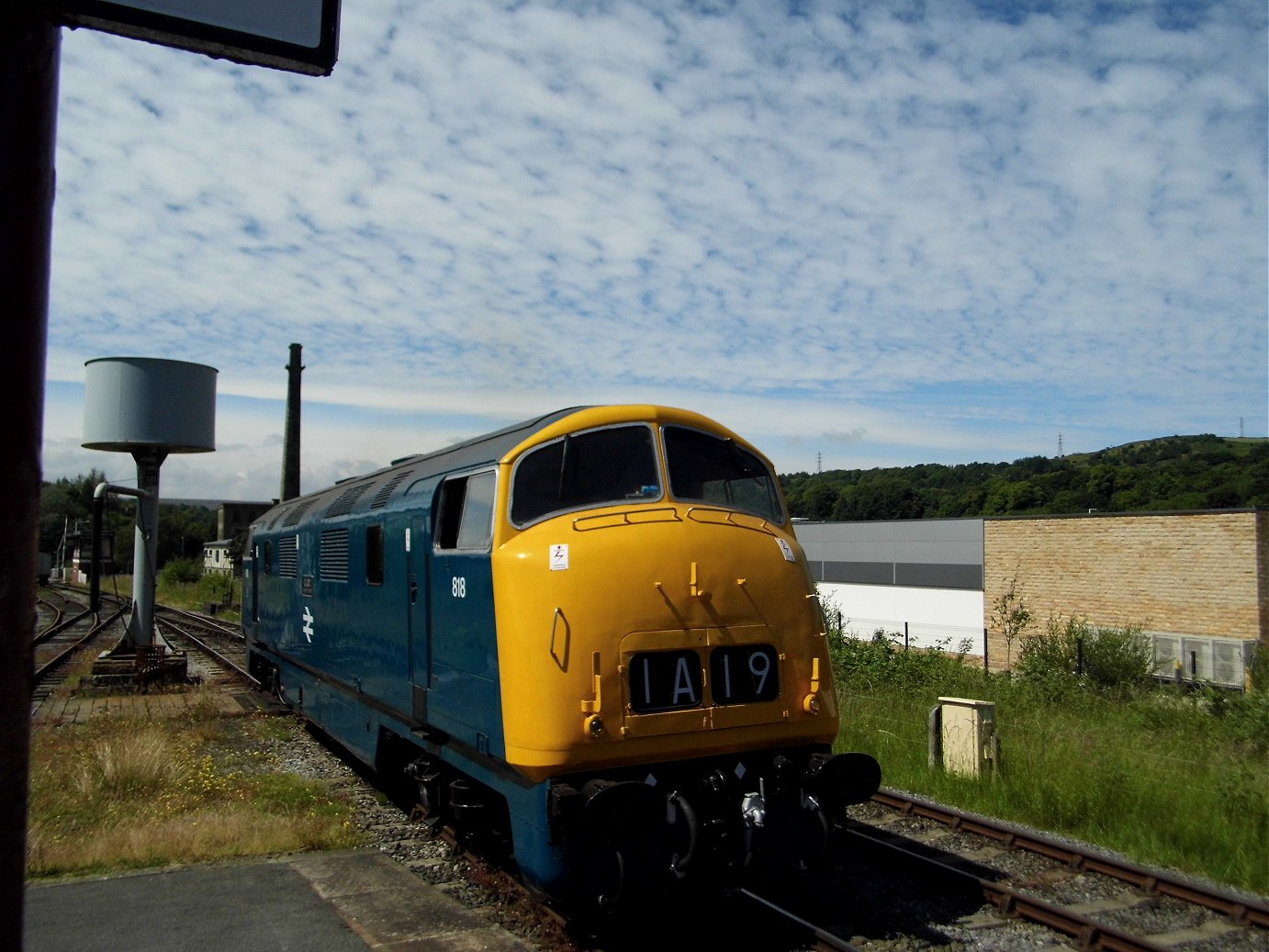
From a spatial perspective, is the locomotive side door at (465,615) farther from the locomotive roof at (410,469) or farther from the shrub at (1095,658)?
the shrub at (1095,658)

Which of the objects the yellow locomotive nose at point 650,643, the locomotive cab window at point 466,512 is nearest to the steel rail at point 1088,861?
the yellow locomotive nose at point 650,643

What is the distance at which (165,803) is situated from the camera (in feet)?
29.9

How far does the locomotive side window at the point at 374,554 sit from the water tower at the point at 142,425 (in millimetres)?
13191

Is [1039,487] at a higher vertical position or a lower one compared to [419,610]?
higher

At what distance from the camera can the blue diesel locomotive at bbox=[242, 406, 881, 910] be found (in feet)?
17.8

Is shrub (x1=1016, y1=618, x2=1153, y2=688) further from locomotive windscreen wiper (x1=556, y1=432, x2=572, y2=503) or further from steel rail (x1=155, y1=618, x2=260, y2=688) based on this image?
locomotive windscreen wiper (x1=556, y1=432, x2=572, y2=503)

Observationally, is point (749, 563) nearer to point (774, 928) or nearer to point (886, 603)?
point (774, 928)

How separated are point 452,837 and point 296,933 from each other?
218 centimetres

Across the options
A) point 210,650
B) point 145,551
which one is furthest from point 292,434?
point 145,551

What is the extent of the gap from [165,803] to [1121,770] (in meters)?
9.24

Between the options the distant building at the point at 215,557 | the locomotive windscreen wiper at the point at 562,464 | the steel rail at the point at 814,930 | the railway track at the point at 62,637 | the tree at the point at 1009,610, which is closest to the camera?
the steel rail at the point at 814,930

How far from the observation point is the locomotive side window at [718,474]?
6.45 metres

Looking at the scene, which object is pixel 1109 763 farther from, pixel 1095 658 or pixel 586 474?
pixel 1095 658

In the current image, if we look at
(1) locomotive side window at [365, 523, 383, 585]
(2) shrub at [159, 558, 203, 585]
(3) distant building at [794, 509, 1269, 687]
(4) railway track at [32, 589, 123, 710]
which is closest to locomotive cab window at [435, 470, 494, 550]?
(1) locomotive side window at [365, 523, 383, 585]
